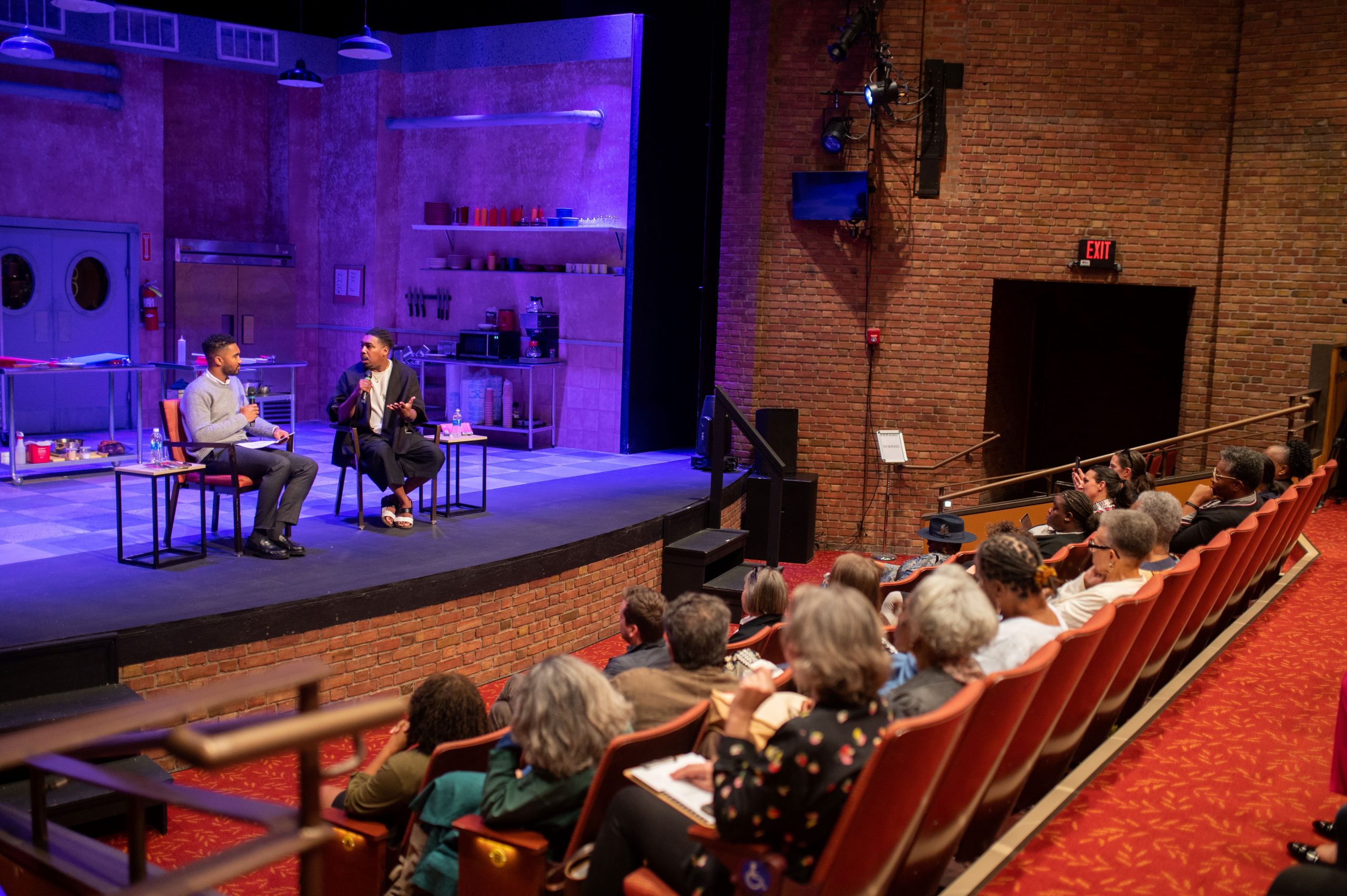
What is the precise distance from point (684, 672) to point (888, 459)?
6620mm

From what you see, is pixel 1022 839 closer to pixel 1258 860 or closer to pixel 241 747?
pixel 1258 860

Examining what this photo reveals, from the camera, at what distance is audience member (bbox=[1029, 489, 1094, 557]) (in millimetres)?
5914

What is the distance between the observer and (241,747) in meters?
1.19

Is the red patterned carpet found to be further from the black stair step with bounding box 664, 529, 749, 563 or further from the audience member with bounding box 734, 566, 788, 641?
the black stair step with bounding box 664, 529, 749, 563

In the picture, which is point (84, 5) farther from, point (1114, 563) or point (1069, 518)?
point (1114, 563)

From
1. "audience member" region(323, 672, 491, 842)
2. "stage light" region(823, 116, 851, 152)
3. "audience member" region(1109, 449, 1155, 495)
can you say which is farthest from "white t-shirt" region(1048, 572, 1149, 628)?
"stage light" region(823, 116, 851, 152)

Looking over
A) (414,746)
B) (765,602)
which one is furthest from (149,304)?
(414,746)

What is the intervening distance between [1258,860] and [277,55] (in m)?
10.9

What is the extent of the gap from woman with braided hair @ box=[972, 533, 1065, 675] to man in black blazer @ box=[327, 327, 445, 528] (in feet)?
13.6

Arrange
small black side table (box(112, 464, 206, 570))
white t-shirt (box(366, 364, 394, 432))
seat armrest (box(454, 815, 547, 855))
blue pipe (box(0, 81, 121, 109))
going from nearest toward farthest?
1. seat armrest (box(454, 815, 547, 855))
2. small black side table (box(112, 464, 206, 570))
3. white t-shirt (box(366, 364, 394, 432))
4. blue pipe (box(0, 81, 121, 109))

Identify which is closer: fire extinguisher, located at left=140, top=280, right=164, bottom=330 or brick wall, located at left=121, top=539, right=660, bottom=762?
brick wall, located at left=121, top=539, right=660, bottom=762

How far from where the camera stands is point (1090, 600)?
4.06 m

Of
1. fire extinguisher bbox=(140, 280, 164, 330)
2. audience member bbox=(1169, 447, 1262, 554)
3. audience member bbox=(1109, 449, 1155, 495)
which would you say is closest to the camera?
audience member bbox=(1169, 447, 1262, 554)

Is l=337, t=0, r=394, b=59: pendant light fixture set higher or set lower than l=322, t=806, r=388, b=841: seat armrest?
higher
